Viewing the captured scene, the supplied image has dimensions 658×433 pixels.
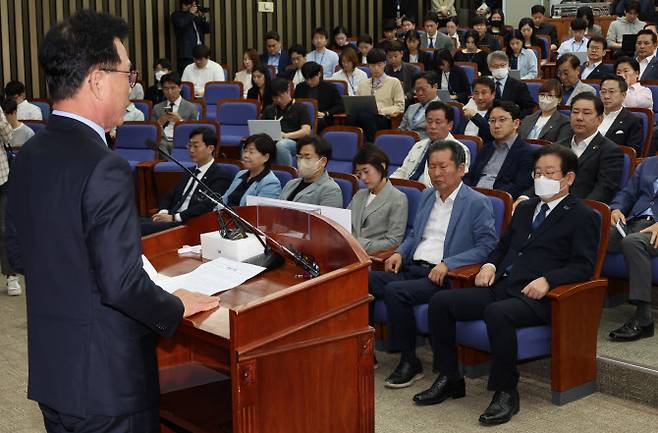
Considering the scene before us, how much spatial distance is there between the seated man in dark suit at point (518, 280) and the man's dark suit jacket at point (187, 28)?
24.5 ft

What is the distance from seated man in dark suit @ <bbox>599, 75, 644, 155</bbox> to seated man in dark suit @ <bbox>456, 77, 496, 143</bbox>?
928 mm

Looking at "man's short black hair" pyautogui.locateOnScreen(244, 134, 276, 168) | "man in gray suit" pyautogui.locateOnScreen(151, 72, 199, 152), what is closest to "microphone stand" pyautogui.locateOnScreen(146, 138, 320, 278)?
"man's short black hair" pyautogui.locateOnScreen(244, 134, 276, 168)

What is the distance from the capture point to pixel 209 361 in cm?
285

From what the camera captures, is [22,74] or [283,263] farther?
[22,74]

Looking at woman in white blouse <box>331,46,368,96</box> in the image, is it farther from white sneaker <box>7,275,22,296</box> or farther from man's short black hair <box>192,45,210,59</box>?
white sneaker <box>7,275,22,296</box>

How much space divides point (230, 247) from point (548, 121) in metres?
3.34

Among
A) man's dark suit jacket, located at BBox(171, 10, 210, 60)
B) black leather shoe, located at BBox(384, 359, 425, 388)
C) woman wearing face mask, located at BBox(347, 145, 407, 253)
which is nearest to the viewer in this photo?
black leather shoe, located at BBox(384, 359, 425, 388)

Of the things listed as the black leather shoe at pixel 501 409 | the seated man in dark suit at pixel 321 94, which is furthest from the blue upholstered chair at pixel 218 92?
the black leather shoe at pixel 501 409

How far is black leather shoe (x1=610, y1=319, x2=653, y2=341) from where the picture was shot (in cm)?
381

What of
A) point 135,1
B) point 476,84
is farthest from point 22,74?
point 476,84

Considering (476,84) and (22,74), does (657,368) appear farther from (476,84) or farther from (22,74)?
(22,74)

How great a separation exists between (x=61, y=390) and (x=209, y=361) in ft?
3.68

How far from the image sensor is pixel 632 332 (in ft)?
12.5

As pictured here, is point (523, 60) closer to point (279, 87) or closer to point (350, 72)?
point (350, 72)
